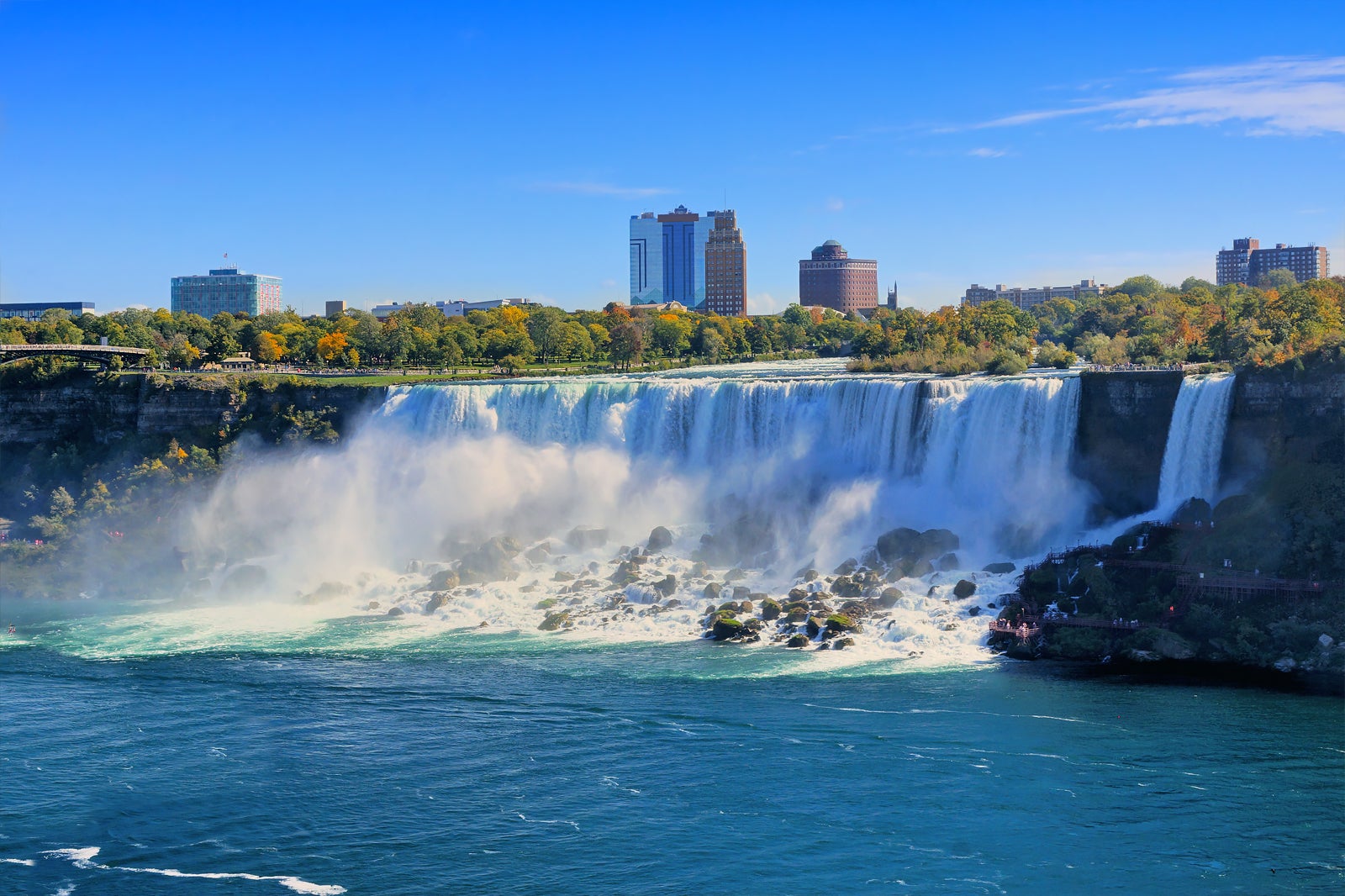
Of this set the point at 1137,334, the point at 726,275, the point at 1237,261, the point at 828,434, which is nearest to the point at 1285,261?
the point at 1237,261

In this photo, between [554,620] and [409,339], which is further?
[409,339]

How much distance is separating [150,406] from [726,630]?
1280 inches

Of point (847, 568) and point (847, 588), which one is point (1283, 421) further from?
point (847, 588)

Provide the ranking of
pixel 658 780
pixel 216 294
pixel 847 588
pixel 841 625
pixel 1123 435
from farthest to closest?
pixel 216 294 → pixel 1123 435 → pixel 847 588 → pixel 841 625 → pixel 658 780

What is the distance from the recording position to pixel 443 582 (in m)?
40.5

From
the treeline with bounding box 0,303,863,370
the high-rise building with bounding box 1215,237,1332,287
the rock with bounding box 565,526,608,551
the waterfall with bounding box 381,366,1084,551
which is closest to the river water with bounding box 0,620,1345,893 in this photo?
the waterfall with bounding box 381,366,1084,551

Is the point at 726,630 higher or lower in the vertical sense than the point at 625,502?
lower

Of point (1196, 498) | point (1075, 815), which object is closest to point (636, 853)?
point (1075, 815)

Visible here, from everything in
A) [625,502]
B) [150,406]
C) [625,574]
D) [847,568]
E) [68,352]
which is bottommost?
[625,574]

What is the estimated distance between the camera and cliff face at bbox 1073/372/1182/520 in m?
39.3

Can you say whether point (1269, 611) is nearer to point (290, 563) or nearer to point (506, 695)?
point (506, 695)

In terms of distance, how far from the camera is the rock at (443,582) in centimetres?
4028

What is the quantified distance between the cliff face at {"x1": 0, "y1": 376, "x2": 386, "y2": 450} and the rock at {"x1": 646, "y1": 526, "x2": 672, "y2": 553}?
1651 cm

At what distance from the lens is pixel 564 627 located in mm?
35875
